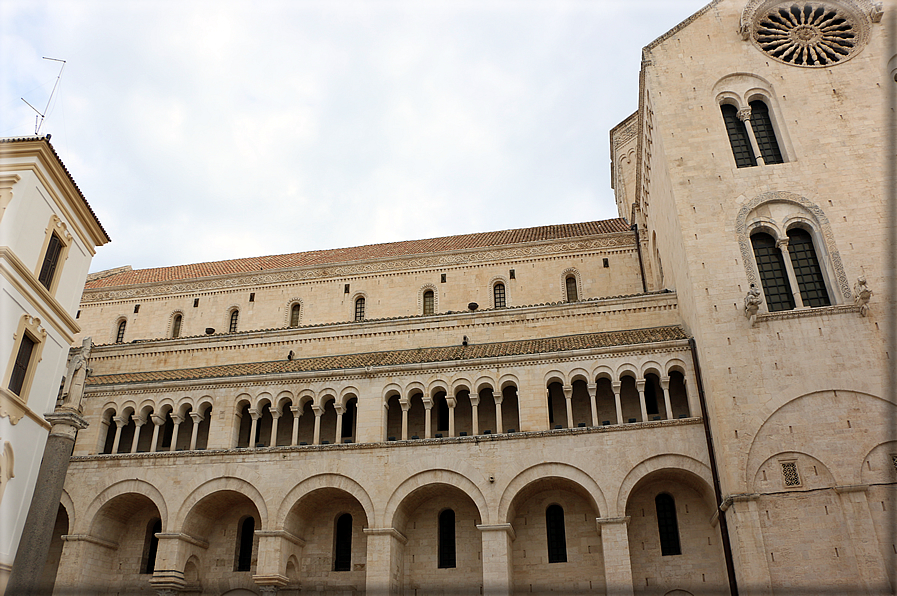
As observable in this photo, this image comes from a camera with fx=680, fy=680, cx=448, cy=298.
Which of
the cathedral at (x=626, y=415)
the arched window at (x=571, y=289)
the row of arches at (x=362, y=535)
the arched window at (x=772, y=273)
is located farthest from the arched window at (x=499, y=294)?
the arched window at (x=772, y=273)

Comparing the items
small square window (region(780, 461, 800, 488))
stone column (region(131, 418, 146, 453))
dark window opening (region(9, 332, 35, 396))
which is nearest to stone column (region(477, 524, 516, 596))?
small square window (region(780, 461, 800, 488))

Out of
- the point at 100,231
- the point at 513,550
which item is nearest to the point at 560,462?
the point at 513,550

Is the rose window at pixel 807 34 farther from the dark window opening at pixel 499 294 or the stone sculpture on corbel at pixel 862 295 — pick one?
the dark window opening at pixel 499 294

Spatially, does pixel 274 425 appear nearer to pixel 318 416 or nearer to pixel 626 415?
pixel 318 416

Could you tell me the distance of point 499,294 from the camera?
1168 inches

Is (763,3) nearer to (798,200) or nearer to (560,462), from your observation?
(798,200)

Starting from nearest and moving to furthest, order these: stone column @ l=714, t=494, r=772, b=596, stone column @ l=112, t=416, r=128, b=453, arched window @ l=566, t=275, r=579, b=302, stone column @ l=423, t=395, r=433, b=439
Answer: stone column @ l=714, t=494, r=772, b=596
stone column @ l=423, t=395, r=433, b=439
stone column @ l=112, t=416, r=128, b=453
arched window @ l=566, t=275, r=579, b=302

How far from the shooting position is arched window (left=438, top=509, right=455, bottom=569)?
20844 millimetres

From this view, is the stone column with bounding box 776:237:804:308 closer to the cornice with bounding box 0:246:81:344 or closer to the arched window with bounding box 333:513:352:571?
the arched window with bounding box 333:513:352:571

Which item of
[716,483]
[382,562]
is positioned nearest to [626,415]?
[716,483]

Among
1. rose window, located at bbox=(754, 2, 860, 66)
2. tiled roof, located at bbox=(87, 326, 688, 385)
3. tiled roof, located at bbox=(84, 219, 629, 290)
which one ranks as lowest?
tiled roof, located at bbox=(87, 326, 688, 385)

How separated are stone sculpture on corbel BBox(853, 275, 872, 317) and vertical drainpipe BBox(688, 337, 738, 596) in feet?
14.5

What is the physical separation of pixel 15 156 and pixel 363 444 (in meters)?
12.2

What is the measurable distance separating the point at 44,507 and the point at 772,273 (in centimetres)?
2085
